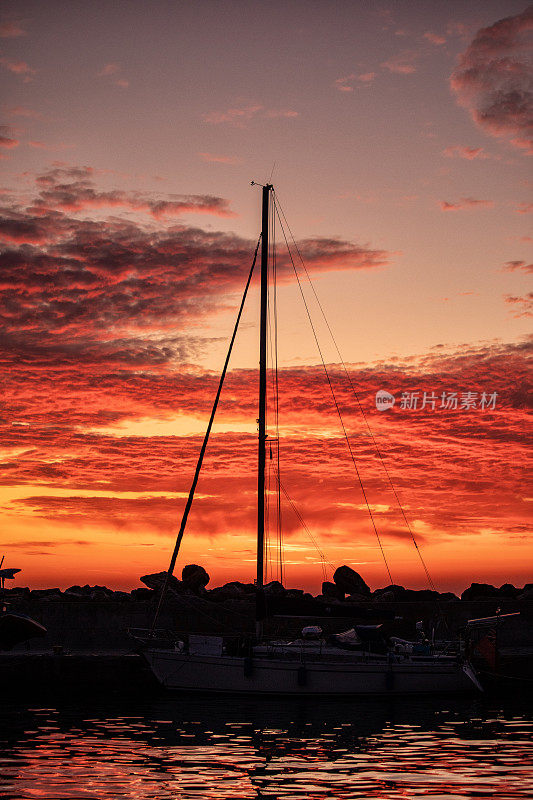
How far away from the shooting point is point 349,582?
62281mm

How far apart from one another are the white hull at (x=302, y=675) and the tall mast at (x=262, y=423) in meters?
1.71

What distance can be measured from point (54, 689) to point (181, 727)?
9653mm

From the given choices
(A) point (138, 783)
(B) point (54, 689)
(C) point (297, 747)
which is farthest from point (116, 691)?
(A) point (138, 783)

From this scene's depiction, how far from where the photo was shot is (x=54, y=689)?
120ft

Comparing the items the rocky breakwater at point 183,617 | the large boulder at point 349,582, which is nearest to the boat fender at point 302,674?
the rocky breakwater at point 183,617

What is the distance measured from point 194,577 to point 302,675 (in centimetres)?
2789

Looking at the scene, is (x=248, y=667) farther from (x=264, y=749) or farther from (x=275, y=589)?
(x=275, y=589)

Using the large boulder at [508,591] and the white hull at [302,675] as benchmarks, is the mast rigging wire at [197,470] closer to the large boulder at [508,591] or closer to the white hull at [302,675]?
the white hull at [302,675]

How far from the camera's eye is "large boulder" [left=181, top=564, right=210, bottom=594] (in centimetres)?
6018

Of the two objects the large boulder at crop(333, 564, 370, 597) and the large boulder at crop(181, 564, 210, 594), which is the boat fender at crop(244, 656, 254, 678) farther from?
the large boulder at crop(333, 564, 370, 597)

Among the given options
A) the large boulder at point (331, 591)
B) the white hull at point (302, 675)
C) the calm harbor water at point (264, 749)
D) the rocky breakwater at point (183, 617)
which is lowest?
the calm harbor water at point (264, 749)

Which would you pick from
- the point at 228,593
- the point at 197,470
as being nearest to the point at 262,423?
the point at 197,470

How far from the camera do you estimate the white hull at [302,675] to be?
3481cm

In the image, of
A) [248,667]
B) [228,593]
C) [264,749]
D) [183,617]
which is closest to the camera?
[264,749]
